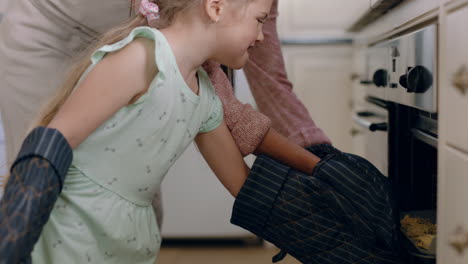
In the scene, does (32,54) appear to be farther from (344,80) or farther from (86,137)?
(344,80)

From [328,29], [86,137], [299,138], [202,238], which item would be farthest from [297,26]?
[86,137]

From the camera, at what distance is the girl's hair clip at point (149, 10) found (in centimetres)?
90

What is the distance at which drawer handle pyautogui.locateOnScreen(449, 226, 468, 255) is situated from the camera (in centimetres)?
73

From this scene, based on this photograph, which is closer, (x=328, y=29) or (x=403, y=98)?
(x=403, y=98)

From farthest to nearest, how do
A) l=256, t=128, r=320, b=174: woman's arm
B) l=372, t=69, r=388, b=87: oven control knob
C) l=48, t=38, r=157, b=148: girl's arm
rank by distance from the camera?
l=372, t=69, r=388, b=87: oven control knob < l=256, t=128, r=320, b=174: woman's arm < l=48, t=38, r=157, b=148: girl's arm

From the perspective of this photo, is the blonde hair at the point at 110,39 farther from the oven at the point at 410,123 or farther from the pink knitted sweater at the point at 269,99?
Result: the oven at the point at 410,123

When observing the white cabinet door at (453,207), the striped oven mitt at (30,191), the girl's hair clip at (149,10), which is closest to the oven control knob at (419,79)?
the white cabinet door at (453,207)

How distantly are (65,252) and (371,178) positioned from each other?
1.64 feet

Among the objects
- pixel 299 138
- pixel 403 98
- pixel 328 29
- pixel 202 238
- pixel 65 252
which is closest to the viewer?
pixel 65 252

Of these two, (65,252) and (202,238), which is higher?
(65,252)

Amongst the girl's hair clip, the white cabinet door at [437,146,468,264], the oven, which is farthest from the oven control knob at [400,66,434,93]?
the girl's hair clip

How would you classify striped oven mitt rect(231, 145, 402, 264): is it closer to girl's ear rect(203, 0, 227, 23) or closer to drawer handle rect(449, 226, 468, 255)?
drawer handle rect(449, 226, 468, 255)

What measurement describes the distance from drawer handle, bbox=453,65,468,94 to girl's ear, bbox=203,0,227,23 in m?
0.38

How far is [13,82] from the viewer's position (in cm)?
110
